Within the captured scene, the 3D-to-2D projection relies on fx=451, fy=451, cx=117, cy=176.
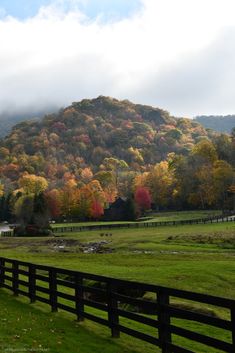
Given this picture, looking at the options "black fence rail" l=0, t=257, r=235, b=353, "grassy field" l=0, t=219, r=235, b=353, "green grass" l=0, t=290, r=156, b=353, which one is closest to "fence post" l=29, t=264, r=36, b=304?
"black fence rail" l=0, t=257, r=235, b=353

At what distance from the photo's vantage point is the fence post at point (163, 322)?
10.8 metres

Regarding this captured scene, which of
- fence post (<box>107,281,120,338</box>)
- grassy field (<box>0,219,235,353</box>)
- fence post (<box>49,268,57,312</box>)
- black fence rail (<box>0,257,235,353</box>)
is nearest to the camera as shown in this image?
black fence rail (<box>0,257,235,353</box>)

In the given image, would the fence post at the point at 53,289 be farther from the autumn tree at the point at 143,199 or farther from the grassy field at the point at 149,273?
the autumn tree at the point at 143,199

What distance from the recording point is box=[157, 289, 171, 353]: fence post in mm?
10836

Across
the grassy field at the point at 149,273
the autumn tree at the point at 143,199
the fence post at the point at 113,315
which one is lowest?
the grassy field at the point at 149,273

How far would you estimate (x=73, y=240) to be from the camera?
72375 millimetres

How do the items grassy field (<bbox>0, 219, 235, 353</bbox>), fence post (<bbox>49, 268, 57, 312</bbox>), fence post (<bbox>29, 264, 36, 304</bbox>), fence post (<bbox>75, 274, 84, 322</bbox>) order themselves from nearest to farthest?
1. grassy field (<bbox>0, 219, 235, 353</bbox>)
2. fence post (<bbox>75, 274, 84, 322</bbox>)
3. fence post (<bbox>49, 268, 57, 312</bbox>)
4. fence post (<bbox>29, 264, 36, 304</bbox>)

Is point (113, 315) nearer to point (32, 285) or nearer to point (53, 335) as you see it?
point (53, 335)

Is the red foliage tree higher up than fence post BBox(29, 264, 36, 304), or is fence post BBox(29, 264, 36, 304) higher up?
the red foliage tree

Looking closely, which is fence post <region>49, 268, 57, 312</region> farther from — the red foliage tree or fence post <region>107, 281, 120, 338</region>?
the red foliage tree

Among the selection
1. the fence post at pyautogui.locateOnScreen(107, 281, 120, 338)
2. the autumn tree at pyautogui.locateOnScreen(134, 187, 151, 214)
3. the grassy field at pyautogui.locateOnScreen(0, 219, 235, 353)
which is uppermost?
the autumn tree at pyautogui.locateOnScreen(134, 187, 151, 214)

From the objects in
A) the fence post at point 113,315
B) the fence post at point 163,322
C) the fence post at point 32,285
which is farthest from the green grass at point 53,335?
the fence post at point 32,285

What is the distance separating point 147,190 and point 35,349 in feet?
425

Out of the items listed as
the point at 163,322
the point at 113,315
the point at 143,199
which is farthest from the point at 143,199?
the point at 163,322
